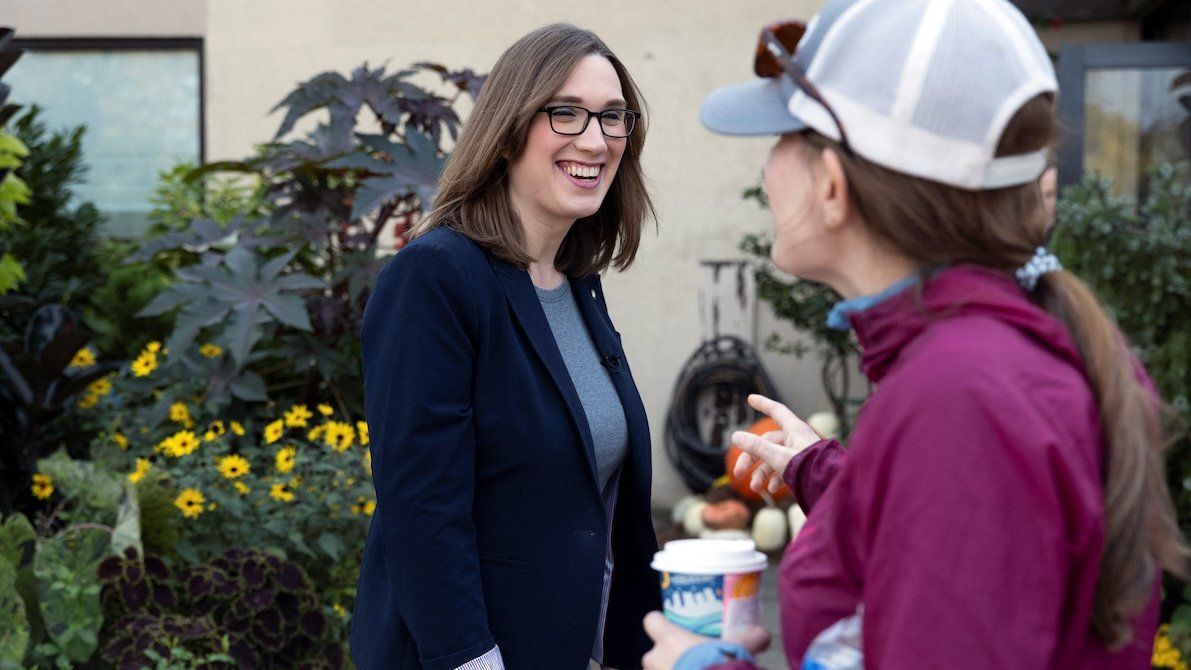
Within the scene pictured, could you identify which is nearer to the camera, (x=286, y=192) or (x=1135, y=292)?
(x=1135, y=292)

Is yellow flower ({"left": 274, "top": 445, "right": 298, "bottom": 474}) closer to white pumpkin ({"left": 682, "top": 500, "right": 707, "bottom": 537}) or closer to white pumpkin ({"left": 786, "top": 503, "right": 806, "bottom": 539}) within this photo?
white pumpkin ({"left": 786, "top": 503, "right": 806, "bottom": 539})

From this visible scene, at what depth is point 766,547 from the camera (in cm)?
609

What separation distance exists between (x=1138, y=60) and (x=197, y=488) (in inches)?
156

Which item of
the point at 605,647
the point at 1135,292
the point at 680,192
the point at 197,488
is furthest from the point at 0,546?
the point at 680,192

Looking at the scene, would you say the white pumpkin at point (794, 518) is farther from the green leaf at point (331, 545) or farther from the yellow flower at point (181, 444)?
the yellow flower at point (181, 444)

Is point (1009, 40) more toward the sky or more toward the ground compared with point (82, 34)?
more toward the ground

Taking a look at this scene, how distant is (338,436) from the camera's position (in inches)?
152

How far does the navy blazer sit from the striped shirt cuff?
11mm

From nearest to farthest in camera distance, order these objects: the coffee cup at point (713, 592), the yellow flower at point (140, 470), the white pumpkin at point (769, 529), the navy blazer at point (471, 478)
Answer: the coffee cup at point (713, 592), the navy blazer at point (471, 478), the yellow flower at point (140, 470), the white pumpkin at point (769, 529)

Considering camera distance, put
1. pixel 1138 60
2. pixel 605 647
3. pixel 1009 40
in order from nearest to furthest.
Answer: pixel 1009 40 < pixel 605 647 < pixel 1138 60

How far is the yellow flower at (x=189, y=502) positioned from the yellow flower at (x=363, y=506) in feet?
1.43

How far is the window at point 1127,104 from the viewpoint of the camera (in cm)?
506

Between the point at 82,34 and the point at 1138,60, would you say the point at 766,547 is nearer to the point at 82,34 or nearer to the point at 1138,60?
the point at 1138,60

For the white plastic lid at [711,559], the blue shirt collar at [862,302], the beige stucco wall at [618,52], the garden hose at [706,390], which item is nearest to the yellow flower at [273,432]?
the white plastic lid at [711,559]
